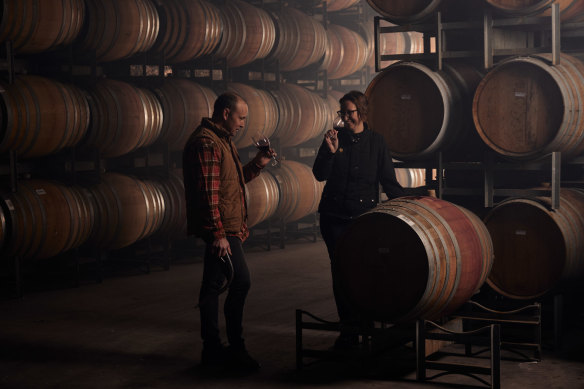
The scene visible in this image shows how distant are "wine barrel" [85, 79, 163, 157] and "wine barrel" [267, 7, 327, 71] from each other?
8.74 feet

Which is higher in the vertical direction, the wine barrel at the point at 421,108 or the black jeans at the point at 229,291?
the wine barrel at the point at 421,108

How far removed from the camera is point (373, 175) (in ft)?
18.2

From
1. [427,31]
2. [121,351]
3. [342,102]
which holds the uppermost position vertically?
[427,31]

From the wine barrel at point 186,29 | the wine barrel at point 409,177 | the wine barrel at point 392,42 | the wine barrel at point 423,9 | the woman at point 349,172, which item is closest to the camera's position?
the woman at point 349,172

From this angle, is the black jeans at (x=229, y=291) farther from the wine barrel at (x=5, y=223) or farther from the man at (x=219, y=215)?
the wine barrel at (x=5, y=223)

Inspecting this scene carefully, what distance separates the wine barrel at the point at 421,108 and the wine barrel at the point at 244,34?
13.8 feet

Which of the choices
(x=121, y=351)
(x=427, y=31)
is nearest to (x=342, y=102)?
(x=427, y=31)

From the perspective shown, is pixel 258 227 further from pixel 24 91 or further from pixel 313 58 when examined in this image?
pixel 24 91

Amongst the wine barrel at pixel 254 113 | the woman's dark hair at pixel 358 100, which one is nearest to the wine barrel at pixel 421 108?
the woman's dark hair at pixel 358 100

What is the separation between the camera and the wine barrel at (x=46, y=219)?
744 cm

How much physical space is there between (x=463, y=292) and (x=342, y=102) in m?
1.39

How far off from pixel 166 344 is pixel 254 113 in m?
4.73

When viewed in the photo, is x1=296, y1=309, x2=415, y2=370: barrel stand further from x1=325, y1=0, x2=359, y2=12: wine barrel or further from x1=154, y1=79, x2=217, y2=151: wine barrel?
x1=325, y1=0, x2=359, y2=12: wine barrel

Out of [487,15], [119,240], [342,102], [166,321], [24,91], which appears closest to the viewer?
[342,102]
